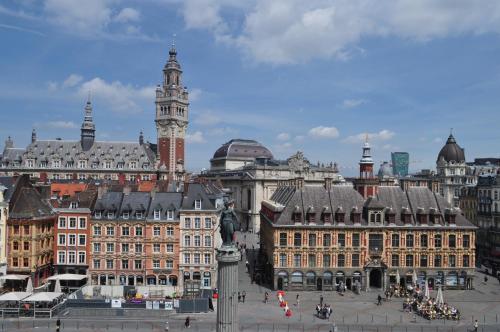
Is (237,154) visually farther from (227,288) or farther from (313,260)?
(227,288)

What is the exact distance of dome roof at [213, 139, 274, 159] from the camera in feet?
582

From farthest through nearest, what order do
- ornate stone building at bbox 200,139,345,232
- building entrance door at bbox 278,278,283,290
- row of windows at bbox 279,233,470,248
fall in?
1. ornate stone building at bbox 200,139,345,232
2. row of windows at bbox 279,233,470,248
3. building entrance door at bbox 278,278,283,290

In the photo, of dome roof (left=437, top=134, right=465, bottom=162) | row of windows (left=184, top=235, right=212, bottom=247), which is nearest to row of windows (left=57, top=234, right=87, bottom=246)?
row of windows (left=184, top=235, right=212, bottom=247)

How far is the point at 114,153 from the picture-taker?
5935 inches

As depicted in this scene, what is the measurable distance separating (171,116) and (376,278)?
3837 inches

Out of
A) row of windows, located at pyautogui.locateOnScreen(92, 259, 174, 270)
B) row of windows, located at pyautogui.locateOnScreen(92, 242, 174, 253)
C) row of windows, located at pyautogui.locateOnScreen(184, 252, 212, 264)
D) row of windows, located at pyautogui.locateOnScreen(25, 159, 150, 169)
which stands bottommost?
row of windows, located at pyautogui.locateOnScreen(92, 259, 174, 270)

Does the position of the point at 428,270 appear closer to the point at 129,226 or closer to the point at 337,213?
the point at 337,213

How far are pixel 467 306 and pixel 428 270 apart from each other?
9633 millimetres

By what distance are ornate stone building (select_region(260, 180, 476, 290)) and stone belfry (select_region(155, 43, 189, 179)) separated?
275ft

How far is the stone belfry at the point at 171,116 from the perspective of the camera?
15250 centimetres

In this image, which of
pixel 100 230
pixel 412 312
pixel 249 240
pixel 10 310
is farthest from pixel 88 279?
pixel 249 240

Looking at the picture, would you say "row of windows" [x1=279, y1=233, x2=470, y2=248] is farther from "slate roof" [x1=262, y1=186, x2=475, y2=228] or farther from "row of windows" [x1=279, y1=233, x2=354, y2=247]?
"slate roof" [x1=262, y1=186, x2=475, y2=228]

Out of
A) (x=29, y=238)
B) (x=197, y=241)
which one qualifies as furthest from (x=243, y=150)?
(x=29, y=238)

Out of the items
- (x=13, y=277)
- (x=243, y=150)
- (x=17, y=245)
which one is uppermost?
(x=243, y=150)
